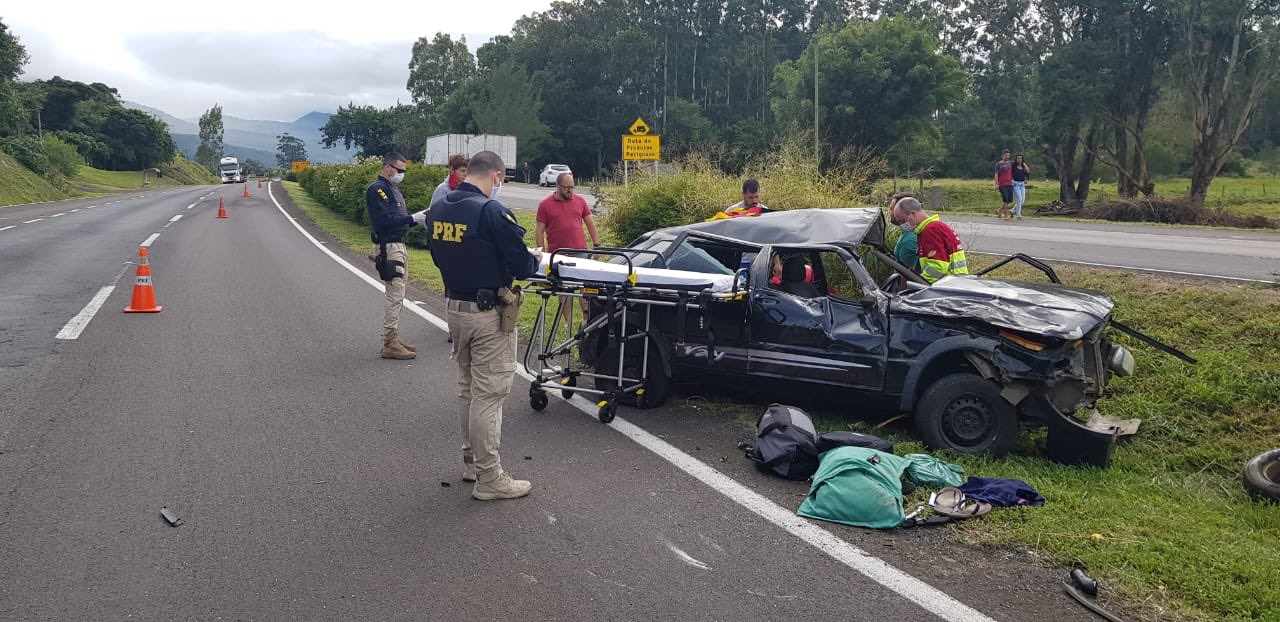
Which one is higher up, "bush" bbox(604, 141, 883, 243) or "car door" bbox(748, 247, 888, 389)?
"bush" bbox(604, 141, 883, 243)

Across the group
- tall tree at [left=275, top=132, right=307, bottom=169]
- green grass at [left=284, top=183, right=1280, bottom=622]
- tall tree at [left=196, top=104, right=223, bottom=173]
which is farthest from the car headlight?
tall tree at [left=275, top=132, right=307, bottom=169]

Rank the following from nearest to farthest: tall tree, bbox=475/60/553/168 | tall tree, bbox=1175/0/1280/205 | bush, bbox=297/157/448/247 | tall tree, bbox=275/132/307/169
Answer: bush, bbox=297/157/448/247, tall tree, bbox=1175/0/1280/205, tall tree, bbox=475/60/553/168, tall tree, bbox=275/132/307/169

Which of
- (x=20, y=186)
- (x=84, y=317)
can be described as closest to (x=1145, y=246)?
(x=84, y=317)

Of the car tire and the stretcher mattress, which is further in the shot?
the stretcher mattress

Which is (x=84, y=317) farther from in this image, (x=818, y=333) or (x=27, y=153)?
(x=27, y=153)

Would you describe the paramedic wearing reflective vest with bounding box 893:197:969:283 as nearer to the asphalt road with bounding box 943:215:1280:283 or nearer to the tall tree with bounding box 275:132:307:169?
the asphalt road with bounding box 943:215:1280:283

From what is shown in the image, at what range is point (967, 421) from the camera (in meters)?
6.20

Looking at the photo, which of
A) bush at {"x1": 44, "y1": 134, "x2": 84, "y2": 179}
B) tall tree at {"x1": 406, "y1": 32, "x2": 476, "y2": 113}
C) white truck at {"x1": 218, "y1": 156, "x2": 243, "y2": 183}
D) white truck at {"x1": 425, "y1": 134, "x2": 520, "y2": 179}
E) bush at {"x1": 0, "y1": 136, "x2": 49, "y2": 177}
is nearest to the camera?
A: bush at {"x1": 0, "y1": 136, "x2": 49, "y2": 177}

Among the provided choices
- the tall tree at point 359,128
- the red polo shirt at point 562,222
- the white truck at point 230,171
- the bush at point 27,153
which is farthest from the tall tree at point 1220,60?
the tall tree at point 359,128

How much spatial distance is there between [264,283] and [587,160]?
66.3 meters

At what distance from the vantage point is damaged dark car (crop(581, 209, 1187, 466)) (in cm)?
605

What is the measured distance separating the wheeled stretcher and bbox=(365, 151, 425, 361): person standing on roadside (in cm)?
218

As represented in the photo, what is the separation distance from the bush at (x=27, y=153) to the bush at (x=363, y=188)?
19.5 meters

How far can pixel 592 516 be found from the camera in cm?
493
